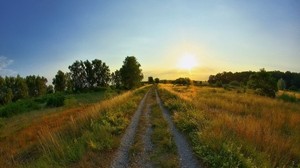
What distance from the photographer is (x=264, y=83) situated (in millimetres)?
50188

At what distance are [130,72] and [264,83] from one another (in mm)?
48397

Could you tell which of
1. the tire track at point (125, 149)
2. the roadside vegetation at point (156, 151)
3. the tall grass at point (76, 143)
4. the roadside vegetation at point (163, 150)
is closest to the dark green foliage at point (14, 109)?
the tall grass at point (76, 143)

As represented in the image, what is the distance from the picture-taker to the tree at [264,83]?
49.2m

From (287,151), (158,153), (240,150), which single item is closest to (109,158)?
(158,153)

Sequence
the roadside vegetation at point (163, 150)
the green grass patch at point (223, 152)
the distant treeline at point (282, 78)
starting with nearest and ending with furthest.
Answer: the green grass patch at point (223, 152), the roadside vegetation at point (163, 150), the distant treeline at point (282, 78)

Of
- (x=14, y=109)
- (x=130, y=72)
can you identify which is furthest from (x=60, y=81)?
(x=14, y=109)

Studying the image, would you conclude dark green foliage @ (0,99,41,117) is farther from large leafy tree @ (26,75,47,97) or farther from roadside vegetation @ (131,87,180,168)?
large leafy tree @ (26,75,47,97)

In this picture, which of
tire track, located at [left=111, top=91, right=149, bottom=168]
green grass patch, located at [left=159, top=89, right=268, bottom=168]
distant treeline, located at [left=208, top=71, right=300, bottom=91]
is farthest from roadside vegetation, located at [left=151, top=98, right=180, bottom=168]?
distant treeline, located at [left=208, top=71, right=300, bottom=91]

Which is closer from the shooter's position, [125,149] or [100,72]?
[125,149]

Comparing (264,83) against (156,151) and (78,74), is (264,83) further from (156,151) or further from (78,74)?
(78,74)

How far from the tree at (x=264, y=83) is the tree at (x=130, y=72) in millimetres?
46193

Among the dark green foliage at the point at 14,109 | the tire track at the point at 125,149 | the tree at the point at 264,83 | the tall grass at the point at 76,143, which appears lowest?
the dark green foliage at the point at 14,109

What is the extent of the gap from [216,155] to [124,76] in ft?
265

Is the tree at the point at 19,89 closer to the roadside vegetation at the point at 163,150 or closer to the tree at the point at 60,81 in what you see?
the tree at the point at 60,81
